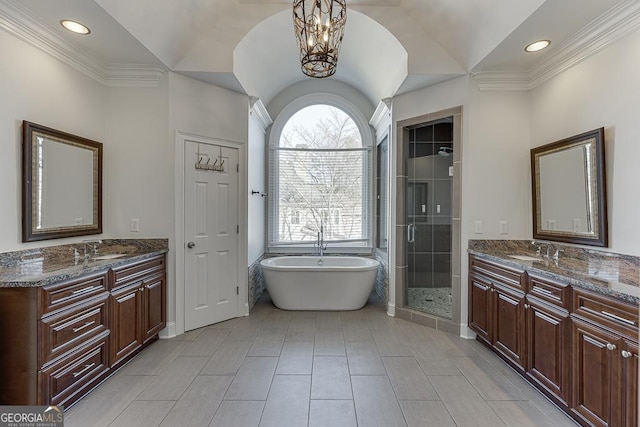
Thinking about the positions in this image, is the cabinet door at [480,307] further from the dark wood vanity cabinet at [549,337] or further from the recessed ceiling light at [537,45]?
the recessed ceiling light at [537,45]

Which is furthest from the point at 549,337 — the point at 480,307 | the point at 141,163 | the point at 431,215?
the point at 141,163

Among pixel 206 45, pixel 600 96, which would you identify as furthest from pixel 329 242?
pixel 600 96

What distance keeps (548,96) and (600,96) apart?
1.88 feet

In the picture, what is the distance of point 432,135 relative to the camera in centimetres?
462

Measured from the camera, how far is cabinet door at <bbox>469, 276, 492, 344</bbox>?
2.93 meters

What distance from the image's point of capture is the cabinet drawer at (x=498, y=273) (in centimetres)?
252

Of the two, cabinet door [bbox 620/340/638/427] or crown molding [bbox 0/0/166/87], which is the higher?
crown molding [bbox 0/0/166/87]

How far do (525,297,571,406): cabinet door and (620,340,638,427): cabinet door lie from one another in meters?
0.40

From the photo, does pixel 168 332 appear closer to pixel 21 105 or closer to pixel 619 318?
pixel 21 105

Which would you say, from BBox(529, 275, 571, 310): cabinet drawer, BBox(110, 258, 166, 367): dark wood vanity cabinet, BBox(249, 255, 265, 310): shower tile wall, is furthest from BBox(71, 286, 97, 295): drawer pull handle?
BBox(529, 275, 571, 310): cabinet drawer

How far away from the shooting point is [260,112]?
4.45 metres

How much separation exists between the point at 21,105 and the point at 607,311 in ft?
13.2

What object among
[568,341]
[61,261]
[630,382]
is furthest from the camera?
[61,261]

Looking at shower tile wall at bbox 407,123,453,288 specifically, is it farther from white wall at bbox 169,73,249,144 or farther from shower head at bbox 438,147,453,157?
white wall at bbox 169,73,249,144
